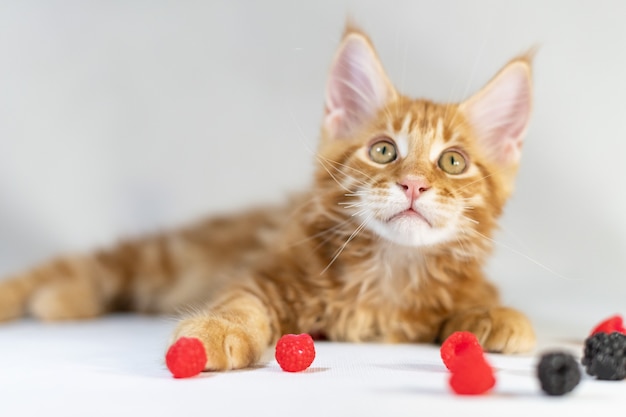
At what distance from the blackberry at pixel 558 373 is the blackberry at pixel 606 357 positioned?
0.23 metres

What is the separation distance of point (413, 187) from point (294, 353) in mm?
528

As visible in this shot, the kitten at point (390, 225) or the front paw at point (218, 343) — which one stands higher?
the kitten at point (390, 225)

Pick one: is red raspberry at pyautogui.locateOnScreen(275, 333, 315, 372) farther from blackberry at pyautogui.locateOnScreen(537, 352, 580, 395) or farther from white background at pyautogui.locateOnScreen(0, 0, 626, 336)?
white background at pyautogui.locateOnScreen(0, 0, 626, 336)

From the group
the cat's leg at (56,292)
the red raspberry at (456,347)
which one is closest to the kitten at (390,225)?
the red raspberry at (456,347)

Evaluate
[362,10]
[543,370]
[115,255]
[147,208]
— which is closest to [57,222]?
[147,208]

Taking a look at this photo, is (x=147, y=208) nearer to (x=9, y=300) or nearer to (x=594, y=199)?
(x=9, y=300)

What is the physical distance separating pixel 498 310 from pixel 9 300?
1640mm

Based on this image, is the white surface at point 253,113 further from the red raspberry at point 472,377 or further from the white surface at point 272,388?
the red raspberry at point 472,377

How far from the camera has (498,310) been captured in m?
2.20

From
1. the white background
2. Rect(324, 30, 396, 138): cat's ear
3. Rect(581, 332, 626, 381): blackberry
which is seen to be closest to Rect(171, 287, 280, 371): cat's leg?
Rect(324, 30, 396, 138): cat's ear

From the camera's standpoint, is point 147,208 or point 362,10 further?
point 147,208

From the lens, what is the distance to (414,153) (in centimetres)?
213

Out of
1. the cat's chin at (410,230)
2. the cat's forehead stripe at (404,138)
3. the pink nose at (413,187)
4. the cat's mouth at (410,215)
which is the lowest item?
the cat's chin at (410,230)

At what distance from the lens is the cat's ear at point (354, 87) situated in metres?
2.35
